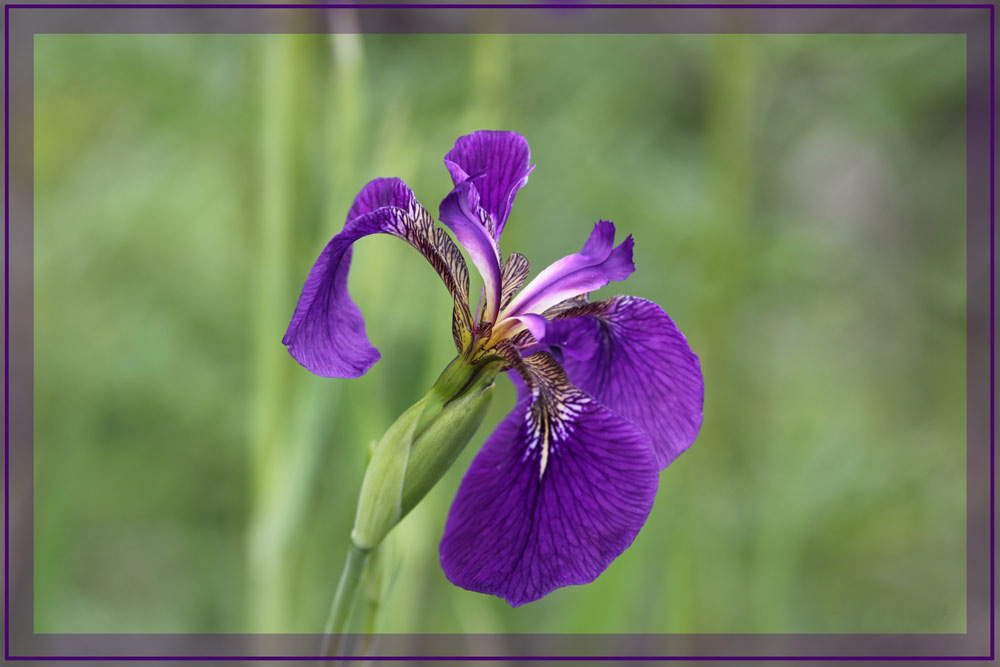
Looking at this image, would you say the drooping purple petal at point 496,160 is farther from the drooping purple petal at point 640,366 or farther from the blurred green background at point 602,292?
the blurred green background at point 602,292

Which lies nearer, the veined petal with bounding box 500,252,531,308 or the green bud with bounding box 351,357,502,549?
the green bud with bounding box 351,357,502,549

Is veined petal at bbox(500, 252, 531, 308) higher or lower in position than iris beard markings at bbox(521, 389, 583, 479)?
higher

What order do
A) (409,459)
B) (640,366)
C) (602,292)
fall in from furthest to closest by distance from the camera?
1. (602,292)
2. (640,366)
3. (409,459)

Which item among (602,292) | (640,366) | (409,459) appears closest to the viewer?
(409,459)

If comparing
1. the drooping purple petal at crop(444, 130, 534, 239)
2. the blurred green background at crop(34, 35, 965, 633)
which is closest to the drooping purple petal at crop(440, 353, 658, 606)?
the drooping purple petal at crop(444, 130, 534, 239)

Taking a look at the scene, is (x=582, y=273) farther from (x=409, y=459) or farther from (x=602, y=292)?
(x=602, y=292)

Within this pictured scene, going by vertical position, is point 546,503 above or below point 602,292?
below

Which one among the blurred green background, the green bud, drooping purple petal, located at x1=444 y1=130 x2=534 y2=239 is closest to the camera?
the green bud

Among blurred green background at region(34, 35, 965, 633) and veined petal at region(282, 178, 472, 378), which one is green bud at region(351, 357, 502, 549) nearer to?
veined petal at region(282, 178, 472, 378)

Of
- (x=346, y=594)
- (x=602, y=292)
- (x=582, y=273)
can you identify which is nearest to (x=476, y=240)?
(x=582, y=273)
